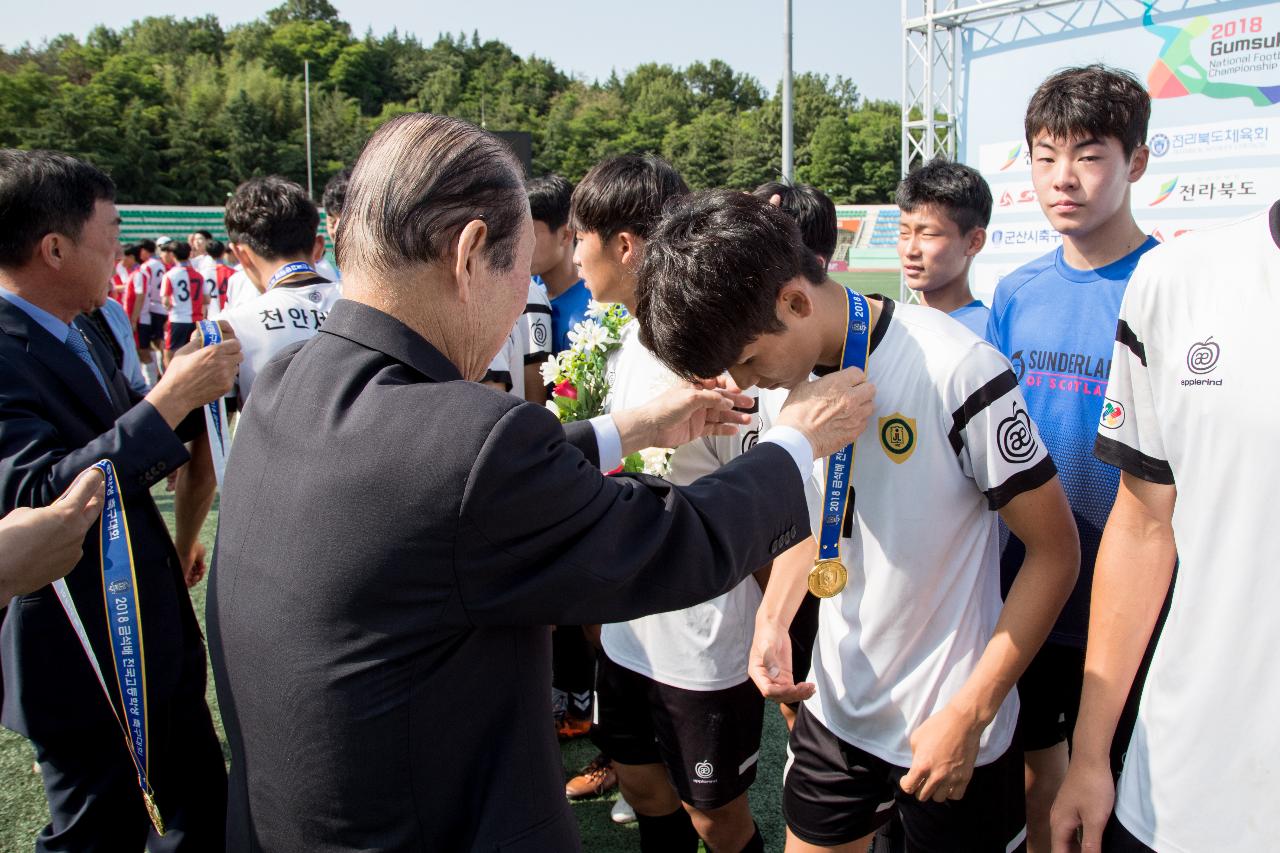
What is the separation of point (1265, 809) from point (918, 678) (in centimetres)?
70

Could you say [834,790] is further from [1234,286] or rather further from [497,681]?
[1234,286]

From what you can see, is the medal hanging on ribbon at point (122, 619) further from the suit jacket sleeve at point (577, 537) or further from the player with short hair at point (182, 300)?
the player with short hair at point (182, 300)

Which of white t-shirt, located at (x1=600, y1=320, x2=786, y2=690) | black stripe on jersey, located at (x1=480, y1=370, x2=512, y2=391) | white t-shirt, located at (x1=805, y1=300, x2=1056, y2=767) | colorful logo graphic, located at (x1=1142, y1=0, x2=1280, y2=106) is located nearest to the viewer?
white t-shirt, located at (x1=805, y1=300, x2=1056, y2=767)

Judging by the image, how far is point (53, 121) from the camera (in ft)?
155

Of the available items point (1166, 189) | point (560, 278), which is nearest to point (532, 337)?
point (560, 278)

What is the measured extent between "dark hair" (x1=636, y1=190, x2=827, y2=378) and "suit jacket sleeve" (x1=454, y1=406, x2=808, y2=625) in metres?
0.44

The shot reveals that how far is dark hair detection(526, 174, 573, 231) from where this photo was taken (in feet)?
13.9

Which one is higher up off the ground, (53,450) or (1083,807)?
(53,450)

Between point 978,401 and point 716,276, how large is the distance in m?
0.58

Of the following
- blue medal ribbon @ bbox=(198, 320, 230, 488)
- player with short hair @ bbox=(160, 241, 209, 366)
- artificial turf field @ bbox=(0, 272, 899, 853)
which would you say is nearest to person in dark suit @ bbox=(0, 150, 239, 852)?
blue medal ribbon @ bbox=(198, 320, 230, 488)

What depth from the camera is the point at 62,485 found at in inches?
85.0

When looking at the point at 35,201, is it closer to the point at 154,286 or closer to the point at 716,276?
the point at 716,276

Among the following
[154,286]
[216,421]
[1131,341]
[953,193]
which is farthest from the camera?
[154,286]

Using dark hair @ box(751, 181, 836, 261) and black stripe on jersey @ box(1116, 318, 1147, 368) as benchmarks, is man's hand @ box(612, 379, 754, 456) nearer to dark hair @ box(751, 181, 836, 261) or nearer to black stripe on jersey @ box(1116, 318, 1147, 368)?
black stripe on jersey @ box(1116, 318, 1147, 368)
